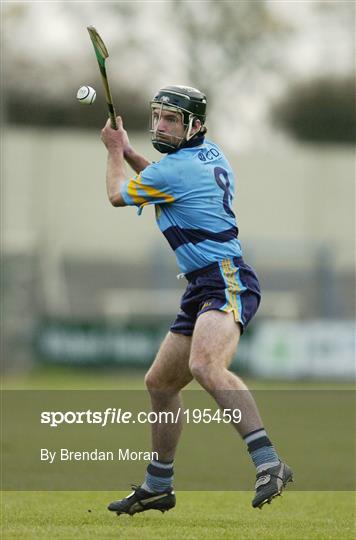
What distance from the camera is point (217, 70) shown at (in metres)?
32.1

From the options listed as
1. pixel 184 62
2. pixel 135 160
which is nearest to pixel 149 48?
pixel 184 62

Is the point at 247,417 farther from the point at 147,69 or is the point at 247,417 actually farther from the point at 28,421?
the point at 147,69

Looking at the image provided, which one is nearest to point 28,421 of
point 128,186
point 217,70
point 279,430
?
point 279,430

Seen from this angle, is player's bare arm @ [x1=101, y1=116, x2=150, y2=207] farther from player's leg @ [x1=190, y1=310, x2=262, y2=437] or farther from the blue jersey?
player's leg @ [x1=190, y1=310, x2=262, y2=437]

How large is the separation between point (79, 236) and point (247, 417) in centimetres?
2657

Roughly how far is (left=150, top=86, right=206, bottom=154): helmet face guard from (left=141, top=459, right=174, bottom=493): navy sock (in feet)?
6.16

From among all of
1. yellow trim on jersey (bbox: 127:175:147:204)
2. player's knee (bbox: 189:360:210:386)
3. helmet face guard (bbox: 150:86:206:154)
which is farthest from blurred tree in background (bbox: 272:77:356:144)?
player's knee (bbox: 189:360:210:386)

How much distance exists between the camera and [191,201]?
7.30m

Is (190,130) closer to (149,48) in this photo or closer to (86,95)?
(86,95)

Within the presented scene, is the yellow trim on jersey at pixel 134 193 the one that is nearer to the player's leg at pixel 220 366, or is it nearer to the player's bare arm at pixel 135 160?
the player's bare arm at pixel 135 160

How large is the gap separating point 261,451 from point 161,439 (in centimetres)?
83

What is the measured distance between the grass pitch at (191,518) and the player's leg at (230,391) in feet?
1.08

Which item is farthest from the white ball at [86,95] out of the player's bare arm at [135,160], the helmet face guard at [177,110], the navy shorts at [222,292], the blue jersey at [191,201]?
the navy shorts at [222,292]

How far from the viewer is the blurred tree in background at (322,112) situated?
37.2 meters
